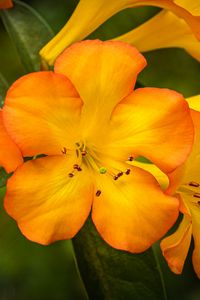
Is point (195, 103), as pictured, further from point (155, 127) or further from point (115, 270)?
point (115, 270)

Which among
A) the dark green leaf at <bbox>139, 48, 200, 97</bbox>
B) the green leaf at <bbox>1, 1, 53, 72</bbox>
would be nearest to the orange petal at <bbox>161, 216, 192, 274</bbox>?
the green leaf at <bbox>1, 1, 53, 72</bbox>

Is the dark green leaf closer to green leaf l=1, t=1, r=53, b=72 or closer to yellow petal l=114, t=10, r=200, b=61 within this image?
green leaf l=1, t=1, r=53, b=72

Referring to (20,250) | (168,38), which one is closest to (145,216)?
(168,38)

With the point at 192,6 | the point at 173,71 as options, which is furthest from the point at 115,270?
the point at 173,71

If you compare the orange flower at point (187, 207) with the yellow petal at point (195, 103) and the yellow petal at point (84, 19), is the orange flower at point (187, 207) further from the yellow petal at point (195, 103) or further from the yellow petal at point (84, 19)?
the yellow petal at point (84, 19)

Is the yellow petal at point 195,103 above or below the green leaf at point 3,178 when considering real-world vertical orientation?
above

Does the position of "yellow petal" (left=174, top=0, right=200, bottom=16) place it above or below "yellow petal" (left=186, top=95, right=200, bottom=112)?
above

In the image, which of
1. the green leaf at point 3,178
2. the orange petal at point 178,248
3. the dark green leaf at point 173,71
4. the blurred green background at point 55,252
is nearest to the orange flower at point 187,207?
the orange petal at point 178,248
